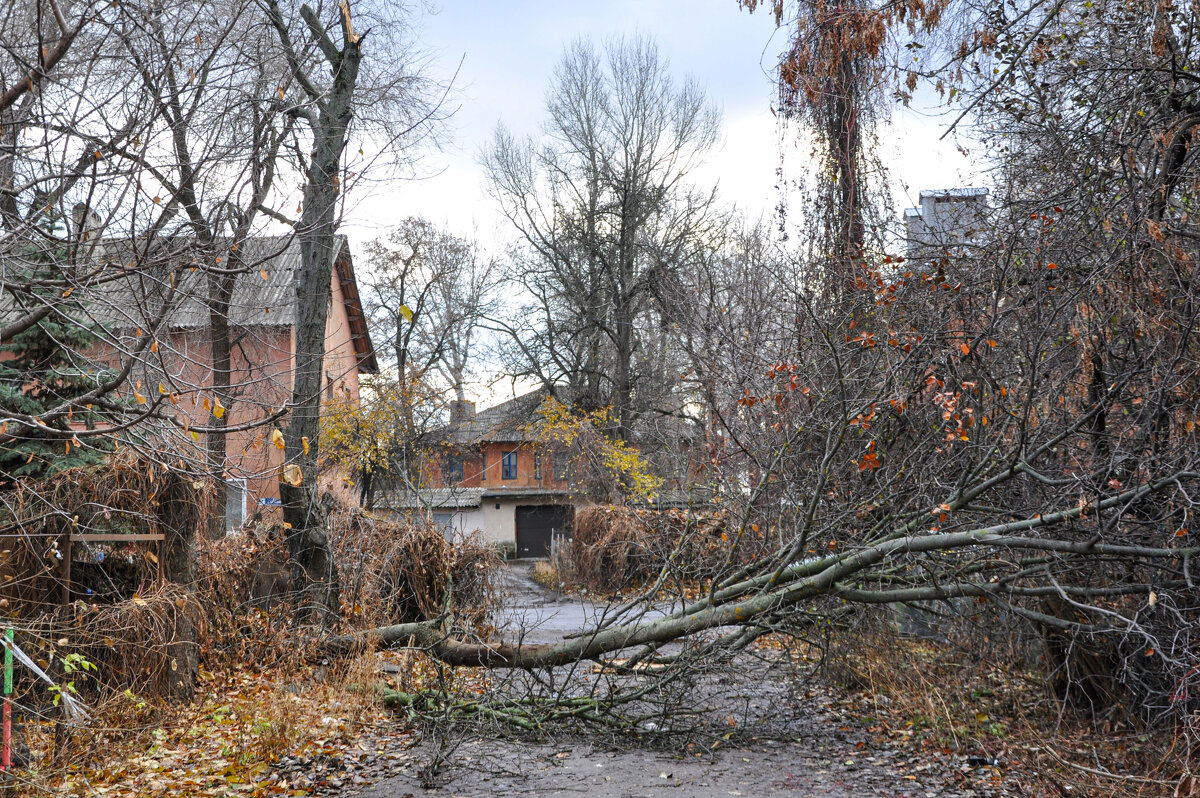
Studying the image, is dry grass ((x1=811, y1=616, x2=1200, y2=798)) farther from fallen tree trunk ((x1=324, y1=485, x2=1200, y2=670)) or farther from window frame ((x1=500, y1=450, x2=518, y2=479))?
window frame ((x1=500, y1=450, x2=518, y2=479))

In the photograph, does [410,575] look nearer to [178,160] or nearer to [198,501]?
[198,501]

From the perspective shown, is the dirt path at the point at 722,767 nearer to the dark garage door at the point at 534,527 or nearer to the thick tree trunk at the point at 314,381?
the thick tree trunk at the point at 314,381

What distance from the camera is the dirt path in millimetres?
6133

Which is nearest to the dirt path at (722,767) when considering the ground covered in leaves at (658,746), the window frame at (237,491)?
the ground covered in leaves at (658,746)

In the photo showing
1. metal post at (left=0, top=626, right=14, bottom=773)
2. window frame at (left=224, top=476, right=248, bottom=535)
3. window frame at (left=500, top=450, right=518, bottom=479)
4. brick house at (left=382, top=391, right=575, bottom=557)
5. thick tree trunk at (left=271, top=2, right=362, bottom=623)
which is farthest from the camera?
window frame at (left=500, top=450, right=518, bottom=479)

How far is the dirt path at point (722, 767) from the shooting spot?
6.13m

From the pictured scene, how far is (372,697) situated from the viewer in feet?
27.3

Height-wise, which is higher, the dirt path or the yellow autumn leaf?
the yellow autumn leaf

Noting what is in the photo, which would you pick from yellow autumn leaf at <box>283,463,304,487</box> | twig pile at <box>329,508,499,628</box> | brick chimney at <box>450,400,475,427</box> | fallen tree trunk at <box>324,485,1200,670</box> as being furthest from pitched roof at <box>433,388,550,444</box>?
yellow autumn leaf at <box>283,463,304,487</box>

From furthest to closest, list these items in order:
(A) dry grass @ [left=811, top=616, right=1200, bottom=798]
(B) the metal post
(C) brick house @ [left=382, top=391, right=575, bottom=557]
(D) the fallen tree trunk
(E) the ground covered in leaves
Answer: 1. (C) brick house @ [left=382, top=391, right=575, bottom=557]
2. (D) the fallen tree trunk
3. (E) the ground covered in leaves
4. (A) dry grass @ [left=811, top=616, right=1200, bottom=798]
5. (B) the metal post

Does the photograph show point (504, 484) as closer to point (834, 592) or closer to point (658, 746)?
point (658, 746)

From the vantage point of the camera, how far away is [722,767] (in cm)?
676

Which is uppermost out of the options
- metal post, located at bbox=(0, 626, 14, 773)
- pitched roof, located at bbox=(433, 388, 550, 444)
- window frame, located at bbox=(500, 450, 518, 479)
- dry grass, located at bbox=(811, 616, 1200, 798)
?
pitched roof, located at bbox=(433, 388, 550, 444)

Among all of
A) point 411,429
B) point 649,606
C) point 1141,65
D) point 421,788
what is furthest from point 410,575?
point 411,429
